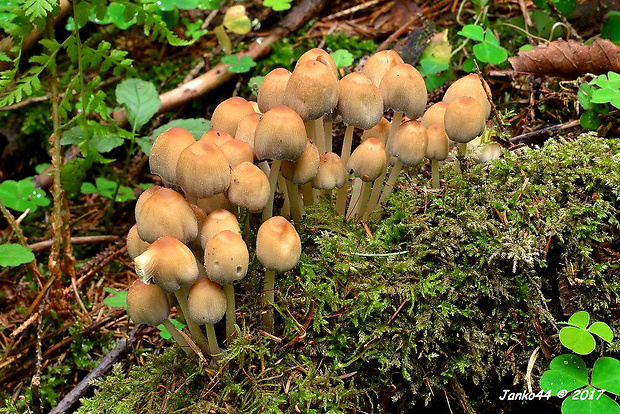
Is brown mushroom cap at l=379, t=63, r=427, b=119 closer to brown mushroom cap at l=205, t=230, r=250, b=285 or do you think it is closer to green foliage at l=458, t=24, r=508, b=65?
brown mushroom cap at l=205, t=230, r=250, b=285

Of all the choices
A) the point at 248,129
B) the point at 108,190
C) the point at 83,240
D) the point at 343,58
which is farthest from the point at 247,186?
the point at 108,190

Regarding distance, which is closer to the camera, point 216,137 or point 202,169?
point 202,169

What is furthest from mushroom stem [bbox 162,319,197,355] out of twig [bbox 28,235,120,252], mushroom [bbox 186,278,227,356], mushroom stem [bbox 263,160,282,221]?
twig [bbox 28,235,120,252]

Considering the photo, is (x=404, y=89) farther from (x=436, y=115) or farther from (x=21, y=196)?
(x=21, y=196)

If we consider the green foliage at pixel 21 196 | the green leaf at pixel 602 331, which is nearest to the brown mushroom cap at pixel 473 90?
the green leaf at pixel 602 331

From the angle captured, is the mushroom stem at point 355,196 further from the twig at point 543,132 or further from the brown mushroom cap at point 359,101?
the twig at point 543,132

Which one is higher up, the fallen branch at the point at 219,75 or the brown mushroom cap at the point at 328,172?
the brown mushroom cap at the point at 328,172

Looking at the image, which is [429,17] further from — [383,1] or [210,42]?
[210,42]
